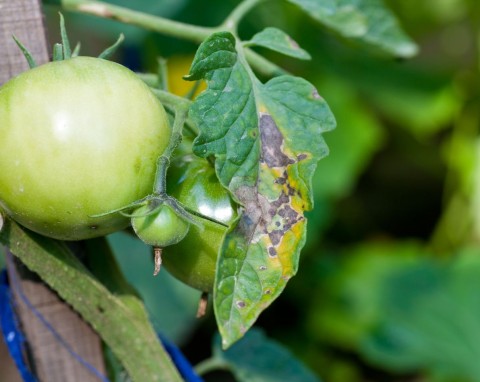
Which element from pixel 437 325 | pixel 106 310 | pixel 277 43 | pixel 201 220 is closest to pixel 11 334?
pixel 106 310

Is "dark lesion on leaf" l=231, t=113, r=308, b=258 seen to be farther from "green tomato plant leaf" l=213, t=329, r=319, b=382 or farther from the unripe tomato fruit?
"green tomato plant leaf" l=213, t=329, r=319, b=382

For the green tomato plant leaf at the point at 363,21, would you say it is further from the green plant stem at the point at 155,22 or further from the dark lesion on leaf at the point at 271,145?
the dark lesion on leaf at the point at 271,145

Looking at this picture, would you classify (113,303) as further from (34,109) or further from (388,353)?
(388,353)

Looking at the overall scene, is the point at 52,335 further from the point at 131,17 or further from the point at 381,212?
the point at 381,212

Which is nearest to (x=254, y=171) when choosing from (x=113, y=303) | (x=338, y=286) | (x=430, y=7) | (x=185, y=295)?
(x=113, y=303)

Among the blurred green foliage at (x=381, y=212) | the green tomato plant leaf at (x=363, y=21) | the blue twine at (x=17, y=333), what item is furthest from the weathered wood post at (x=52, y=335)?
the blurred green foliage at (x=381, y=212)
